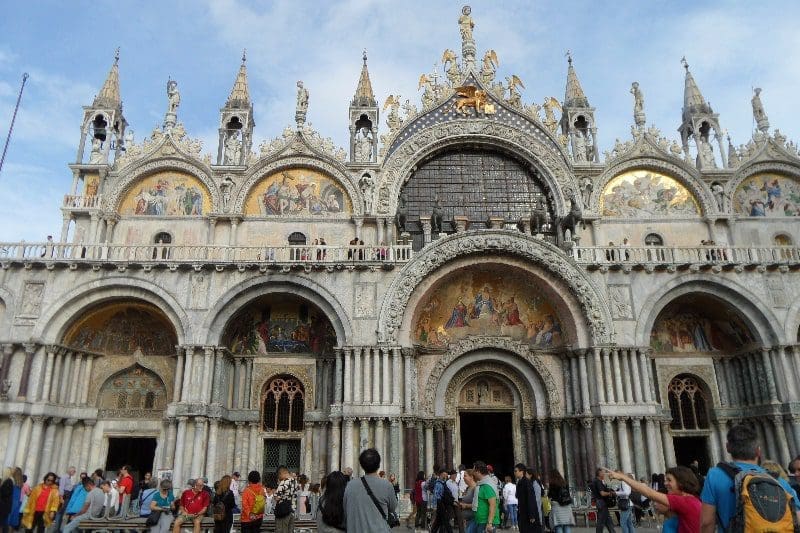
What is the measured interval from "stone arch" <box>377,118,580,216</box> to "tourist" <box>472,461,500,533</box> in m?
16.6

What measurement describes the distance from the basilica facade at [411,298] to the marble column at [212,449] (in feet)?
0.27

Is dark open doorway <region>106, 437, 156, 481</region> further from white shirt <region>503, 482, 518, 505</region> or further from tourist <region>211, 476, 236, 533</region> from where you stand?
tourist <region>211, 476, 236, 533</region>

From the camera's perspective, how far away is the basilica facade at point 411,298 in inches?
797

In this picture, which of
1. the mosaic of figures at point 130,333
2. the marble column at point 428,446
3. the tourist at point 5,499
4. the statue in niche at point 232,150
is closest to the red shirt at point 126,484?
the tourist at point 5,499

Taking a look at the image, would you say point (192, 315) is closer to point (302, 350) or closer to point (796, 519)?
point (302, 350)

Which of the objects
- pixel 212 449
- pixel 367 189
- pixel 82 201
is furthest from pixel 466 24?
pixel 212 449

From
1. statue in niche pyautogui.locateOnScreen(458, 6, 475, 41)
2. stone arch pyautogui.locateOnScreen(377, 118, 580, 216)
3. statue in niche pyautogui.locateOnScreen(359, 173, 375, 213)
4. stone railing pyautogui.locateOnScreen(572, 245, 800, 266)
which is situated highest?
statue in niche pyautogui.locateOnScreen(458, 6, 475, 41)

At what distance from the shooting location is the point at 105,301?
2108 cm

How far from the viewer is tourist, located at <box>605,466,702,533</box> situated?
4.85 m

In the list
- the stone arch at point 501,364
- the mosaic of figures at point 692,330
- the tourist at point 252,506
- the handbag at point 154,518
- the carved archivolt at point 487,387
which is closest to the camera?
the tourist at point 252,506

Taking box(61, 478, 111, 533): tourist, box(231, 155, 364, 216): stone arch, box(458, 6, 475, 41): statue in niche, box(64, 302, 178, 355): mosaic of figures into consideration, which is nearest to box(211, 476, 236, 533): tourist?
box(61, 478, 111, 533): tourist

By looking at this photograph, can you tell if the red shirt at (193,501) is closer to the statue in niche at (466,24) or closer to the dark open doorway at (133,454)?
the dark open doorway at (133,454)

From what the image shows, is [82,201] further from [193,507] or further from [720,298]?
[720,298]

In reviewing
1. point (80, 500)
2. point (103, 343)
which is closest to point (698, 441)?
point (80, 500)
